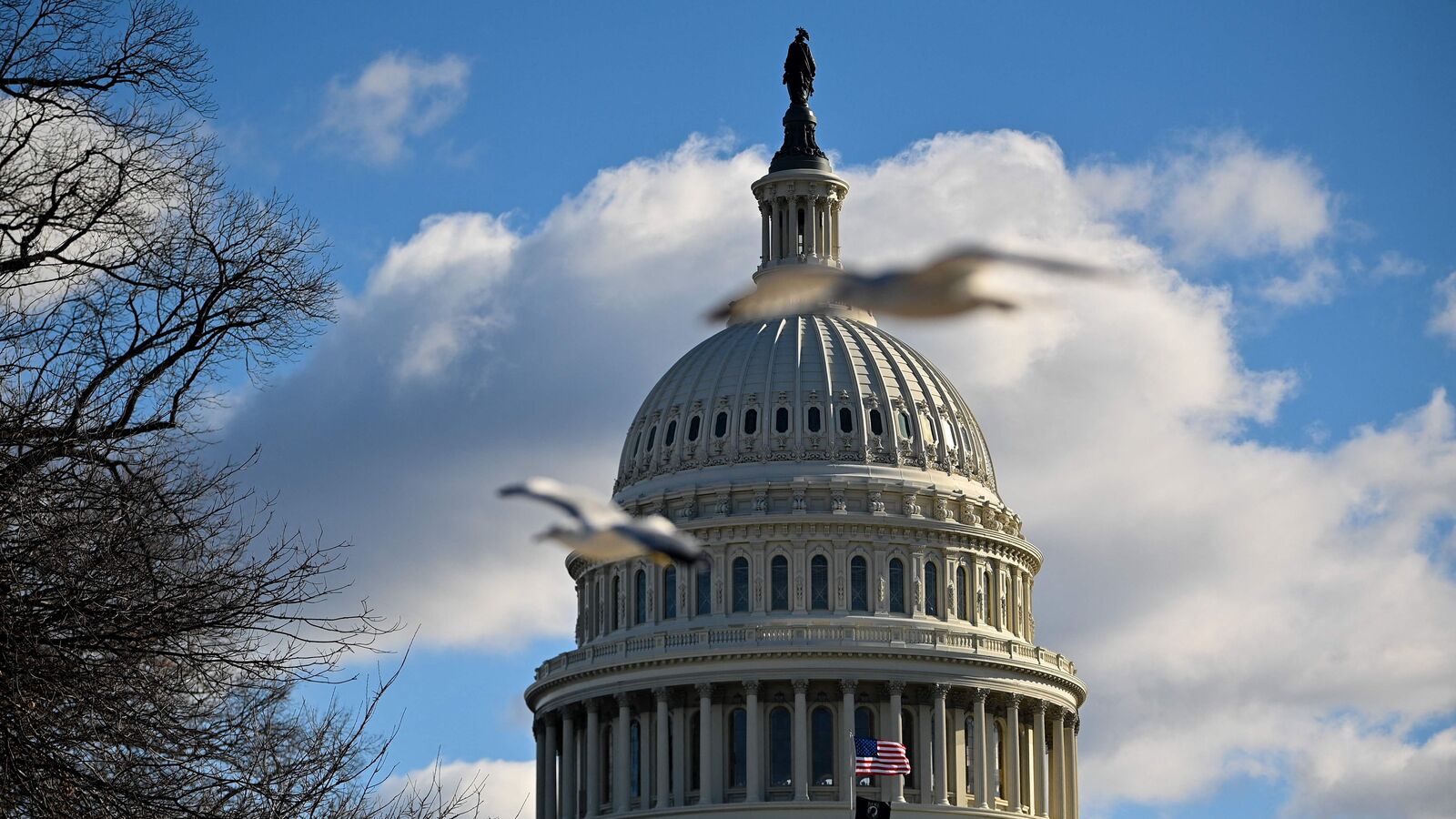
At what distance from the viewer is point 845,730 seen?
124688 millimetres

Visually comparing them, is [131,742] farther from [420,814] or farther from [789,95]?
[789,95]

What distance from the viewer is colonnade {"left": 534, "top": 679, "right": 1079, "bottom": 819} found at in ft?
409

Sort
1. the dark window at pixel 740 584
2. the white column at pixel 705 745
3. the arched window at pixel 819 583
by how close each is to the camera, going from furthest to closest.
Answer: the dark window at pixel 740 584
the arched window at pixel 819 583
the white column at pixel 705 745

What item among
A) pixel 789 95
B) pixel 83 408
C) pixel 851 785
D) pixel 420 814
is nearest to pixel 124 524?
pixel 83 408

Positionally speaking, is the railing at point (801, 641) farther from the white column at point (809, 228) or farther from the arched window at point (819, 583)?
the white column at point (809, 228)

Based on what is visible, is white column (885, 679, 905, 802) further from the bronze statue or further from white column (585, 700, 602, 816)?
the bronze statue

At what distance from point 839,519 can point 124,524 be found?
314 feet

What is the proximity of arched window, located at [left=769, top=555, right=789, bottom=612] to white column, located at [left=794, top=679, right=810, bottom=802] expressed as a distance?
15.0ft

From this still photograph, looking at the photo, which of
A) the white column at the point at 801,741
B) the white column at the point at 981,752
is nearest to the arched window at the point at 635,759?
the white column at the point at 801,741

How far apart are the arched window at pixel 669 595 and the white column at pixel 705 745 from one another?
5034 mm

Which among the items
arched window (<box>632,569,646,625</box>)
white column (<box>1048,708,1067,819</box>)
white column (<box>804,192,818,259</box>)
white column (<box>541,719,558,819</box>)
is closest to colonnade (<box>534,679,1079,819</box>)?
white column (<box>1048,708,1067,819</box>)

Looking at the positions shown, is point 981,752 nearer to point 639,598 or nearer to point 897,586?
point 897,586

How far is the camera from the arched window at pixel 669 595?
129875 mm

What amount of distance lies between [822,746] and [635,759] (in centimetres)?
814
